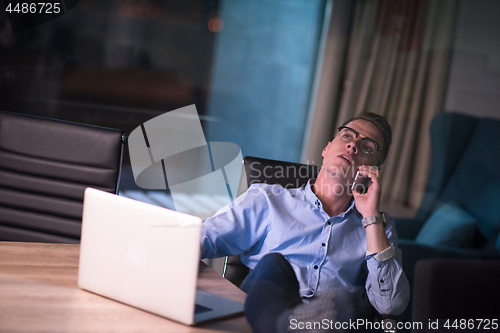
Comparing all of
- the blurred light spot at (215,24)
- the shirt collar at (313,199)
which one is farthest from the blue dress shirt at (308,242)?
the blurred light spot at (215,24)

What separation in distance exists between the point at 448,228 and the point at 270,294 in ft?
1.56

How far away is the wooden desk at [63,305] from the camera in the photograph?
2.24 ft

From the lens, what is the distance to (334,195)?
45.9 inches

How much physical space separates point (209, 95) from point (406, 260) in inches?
94.0

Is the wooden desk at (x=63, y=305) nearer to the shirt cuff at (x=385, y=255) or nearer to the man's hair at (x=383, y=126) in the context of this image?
the shirt cuff at (x=385, y=255)

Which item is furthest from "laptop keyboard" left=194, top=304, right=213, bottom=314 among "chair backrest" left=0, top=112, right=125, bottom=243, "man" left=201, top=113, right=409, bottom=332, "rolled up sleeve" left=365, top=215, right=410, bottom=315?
"chair backrest" left=0, top=112, right=125, bottom=243

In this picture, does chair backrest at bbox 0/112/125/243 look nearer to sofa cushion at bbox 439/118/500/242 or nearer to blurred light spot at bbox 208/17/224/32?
sofa cushion at bbox 439/118/500/242

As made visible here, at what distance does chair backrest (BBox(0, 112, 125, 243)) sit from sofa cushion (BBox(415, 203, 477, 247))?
39.4 inches

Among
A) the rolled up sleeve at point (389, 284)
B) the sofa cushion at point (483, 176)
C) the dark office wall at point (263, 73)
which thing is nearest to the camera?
the sofa cushion at point (483, 176)

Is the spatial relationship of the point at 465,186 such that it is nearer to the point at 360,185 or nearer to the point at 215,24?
the point at 360,185

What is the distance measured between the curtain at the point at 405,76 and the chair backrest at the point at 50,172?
2.71ft

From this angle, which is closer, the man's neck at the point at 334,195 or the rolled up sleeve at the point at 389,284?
the rolled up sleeve at the point at 389,284

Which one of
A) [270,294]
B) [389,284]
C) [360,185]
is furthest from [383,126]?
[270,294]

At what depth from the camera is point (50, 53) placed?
2799 millimetres
